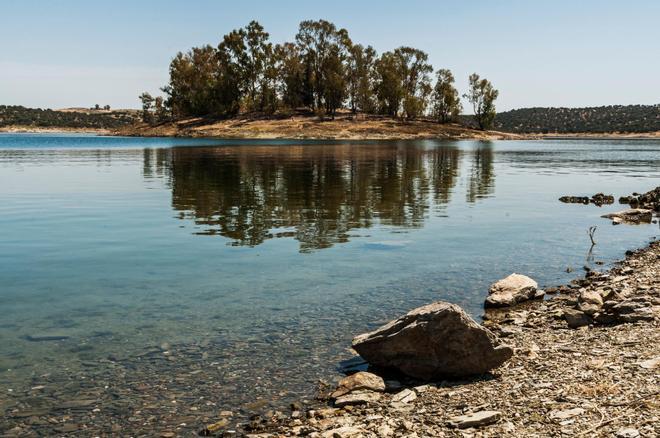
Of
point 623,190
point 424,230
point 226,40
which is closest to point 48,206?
point 424,230

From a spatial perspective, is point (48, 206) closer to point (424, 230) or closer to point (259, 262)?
point (259, 262)

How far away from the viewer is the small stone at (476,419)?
932 cm

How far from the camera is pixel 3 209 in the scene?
118 ft

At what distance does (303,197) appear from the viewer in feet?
137

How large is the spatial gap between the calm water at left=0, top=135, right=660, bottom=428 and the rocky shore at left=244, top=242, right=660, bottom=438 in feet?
4.61

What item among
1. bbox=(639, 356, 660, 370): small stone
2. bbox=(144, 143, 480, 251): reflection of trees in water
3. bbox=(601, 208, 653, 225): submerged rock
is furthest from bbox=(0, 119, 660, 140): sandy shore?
bbox=(639, 356, 660, 370): small stone

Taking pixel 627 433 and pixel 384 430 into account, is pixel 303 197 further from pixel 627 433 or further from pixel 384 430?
pixel 627 433

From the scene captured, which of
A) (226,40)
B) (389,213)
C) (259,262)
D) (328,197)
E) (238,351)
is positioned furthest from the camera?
(226,40)

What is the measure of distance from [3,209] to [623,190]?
50.9m

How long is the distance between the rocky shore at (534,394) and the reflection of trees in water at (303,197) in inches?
517

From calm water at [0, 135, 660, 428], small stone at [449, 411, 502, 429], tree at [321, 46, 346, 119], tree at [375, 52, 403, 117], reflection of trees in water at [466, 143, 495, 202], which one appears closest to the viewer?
small stone at [449, 411, 502, 429]

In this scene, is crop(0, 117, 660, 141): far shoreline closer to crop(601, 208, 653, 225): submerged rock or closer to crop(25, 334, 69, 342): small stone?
crop(601, 208, 653, 225): submerged rock

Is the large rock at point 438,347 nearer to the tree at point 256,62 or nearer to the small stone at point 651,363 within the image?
the small stone at point 651,363

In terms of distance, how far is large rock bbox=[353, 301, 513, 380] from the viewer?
1210cm
